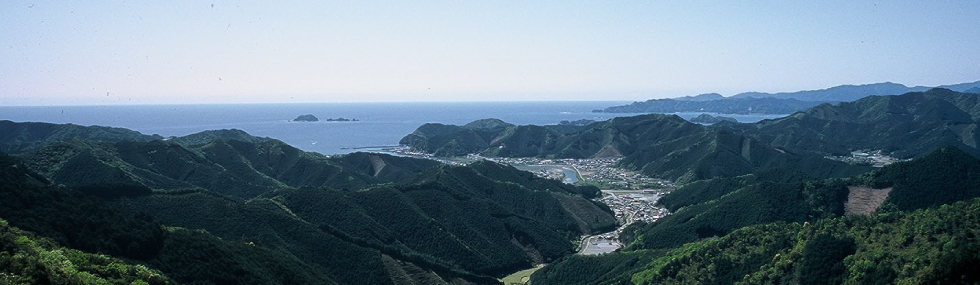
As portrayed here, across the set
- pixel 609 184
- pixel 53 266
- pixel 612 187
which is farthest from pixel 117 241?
pixel 609 184

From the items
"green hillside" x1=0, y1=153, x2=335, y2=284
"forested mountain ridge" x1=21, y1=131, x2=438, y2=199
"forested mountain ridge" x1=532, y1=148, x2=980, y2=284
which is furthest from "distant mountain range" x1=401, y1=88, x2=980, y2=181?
"green hillside" x1=0, y1=153, x2=335, y2=284

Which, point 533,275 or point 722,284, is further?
point 533,275

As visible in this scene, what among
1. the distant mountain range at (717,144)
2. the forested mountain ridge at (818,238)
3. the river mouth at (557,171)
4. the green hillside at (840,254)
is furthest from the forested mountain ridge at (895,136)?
the green hillside at (840,254)

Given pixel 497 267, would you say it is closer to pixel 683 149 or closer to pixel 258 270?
pixel 258 270

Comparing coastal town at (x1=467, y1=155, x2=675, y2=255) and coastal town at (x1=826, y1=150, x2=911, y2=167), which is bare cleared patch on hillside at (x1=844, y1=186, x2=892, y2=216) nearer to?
coastal town at (x1=467, y1=155, x2=675, y2=255)

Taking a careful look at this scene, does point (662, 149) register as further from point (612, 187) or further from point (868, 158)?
point (868, 158)

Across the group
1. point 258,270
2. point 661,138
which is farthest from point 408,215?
point 661,138

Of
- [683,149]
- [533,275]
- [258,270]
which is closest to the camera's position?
[258,270]
